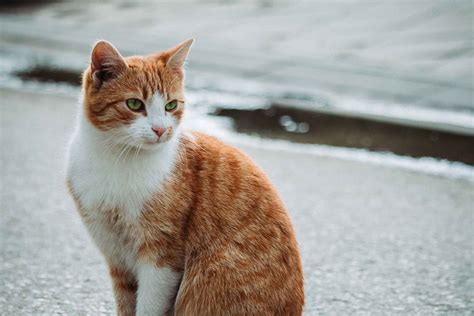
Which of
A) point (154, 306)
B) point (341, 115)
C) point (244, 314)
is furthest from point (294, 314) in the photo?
point (341, 115)

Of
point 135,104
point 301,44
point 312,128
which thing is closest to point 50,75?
point 301,44

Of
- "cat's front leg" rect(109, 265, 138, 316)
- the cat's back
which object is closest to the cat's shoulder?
the cat's back

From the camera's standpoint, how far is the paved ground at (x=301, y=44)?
6.54 meters

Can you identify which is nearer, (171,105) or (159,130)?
(159,130)

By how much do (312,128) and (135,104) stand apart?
330cm

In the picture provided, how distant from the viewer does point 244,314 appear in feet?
8.80

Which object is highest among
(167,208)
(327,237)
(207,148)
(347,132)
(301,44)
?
(207,148)

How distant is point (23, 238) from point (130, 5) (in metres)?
6.69

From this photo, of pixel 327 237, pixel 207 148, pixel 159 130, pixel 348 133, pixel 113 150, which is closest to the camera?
pixel 159 130

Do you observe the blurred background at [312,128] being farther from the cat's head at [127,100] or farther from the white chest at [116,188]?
the cat's head at [127,100]

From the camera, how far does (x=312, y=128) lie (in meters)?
5.94

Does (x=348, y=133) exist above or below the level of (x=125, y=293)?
below

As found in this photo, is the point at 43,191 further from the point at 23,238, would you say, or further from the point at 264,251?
the point at 264,251

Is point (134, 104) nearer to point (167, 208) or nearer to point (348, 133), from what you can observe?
point (167, 208)
